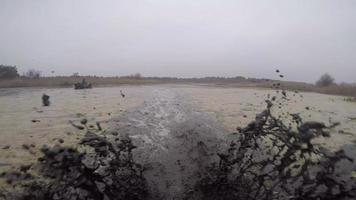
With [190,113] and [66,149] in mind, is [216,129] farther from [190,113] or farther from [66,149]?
[66,149]

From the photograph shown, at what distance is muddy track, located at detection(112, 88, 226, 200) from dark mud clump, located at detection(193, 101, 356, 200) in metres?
0.60

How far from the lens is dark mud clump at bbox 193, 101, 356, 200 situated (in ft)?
23.2

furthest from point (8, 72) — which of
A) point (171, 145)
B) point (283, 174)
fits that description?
point (283, 174)

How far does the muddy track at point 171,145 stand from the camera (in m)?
8.77

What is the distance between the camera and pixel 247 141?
10.2m

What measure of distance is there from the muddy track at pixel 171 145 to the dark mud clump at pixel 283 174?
1.96 ft

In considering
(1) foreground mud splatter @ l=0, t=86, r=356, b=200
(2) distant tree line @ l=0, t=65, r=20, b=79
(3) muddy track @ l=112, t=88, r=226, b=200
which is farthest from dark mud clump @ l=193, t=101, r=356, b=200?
(2) distant tree line @ l=0, t=65, r=20, b=79

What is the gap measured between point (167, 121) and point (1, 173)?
959 cm

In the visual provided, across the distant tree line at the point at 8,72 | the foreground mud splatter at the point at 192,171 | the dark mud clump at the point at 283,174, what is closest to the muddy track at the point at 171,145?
the foreground mud splatter at the point at 192,171

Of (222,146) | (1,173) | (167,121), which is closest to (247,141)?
(222,146)

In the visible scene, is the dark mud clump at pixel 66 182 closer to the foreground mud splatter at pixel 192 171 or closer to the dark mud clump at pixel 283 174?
the foreground mud splatter at pixel 192 171

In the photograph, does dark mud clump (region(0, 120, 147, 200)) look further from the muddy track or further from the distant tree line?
the distant tree line

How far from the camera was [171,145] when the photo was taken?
1224 centimetres

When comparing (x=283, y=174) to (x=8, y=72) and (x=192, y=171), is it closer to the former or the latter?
(x=192, y=171)
